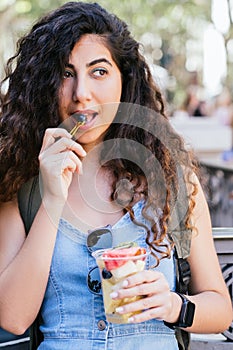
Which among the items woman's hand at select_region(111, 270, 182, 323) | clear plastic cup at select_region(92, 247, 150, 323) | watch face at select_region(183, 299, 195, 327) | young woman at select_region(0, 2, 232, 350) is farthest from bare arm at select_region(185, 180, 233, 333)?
clear plastic cup at select_region(92, 247, 150, 323)

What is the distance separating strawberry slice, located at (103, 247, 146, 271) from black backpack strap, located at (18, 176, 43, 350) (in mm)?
478

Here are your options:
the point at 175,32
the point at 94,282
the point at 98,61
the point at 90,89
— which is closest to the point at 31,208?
the point at 94,282

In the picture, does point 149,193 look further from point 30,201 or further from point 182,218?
point 30,201

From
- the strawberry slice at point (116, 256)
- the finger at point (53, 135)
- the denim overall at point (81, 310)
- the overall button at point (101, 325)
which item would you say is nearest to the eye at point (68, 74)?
the finger at point (53, 135)

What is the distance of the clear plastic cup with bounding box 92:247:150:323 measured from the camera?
6.44 feet

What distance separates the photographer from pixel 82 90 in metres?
2.32

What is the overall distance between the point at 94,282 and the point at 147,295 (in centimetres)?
30

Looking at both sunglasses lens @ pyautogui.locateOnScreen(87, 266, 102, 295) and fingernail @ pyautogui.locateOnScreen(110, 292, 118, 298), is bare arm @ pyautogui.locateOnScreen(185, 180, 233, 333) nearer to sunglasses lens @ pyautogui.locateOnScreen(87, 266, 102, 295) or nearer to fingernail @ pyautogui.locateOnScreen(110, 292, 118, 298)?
sunglasses lens @ pyautogui.locateOnScreen(87, 266, 102, 295)

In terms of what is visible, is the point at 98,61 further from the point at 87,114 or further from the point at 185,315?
the point at 185,315

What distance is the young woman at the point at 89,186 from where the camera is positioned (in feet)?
7.34

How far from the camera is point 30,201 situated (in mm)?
2400

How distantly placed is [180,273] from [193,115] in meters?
14.1

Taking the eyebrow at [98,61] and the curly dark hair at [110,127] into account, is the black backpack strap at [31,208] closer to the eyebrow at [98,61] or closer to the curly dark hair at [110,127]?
the curly dark hair at [110,127]

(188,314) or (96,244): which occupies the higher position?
(96,244)
